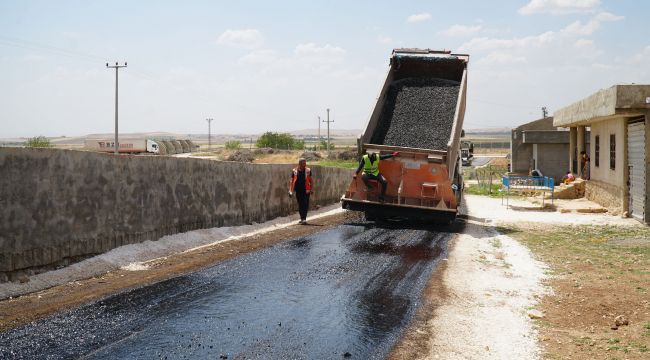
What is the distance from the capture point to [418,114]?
1655 centimetres

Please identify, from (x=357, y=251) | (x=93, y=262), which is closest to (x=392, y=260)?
(x=357, y=251)

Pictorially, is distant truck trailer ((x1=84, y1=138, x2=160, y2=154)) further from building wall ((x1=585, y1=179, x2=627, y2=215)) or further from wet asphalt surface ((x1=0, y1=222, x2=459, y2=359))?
wet asphalt surface ((x1=0, y1=222, x2=459, y2=359))

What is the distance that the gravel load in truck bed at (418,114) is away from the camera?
15742mm

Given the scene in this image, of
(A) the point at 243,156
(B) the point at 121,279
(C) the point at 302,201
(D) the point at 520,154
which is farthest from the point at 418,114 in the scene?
(A) the point at 243,156

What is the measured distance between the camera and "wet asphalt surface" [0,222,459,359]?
5625mm

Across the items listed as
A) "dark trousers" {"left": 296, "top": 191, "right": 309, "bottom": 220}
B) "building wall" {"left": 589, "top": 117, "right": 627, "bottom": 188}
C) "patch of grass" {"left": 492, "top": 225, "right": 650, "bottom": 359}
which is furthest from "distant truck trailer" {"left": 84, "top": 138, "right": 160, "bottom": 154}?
"patch of grass" {"left": 492, "top": 225, "right": 650, "bottom": 359}

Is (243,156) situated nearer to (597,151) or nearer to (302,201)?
(597,151)

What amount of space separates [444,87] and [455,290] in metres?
10.3

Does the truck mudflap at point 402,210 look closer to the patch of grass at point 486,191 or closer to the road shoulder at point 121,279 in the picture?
the road shoulder at point 121,279

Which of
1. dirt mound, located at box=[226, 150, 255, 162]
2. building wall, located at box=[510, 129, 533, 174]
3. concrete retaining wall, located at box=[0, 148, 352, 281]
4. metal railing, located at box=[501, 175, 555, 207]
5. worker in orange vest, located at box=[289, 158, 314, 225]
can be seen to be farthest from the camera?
dirt mound, located at box=[226, 150, 255, 162]

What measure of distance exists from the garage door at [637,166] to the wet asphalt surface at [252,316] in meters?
9.48

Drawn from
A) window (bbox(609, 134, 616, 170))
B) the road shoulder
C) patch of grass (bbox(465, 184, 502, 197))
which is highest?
window (bbox(609, 134, 616, 170))

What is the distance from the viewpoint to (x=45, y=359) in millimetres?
5250

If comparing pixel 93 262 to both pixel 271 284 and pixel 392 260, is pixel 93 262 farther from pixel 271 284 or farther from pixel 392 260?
pixel 392 260
